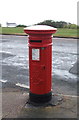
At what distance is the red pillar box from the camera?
15.0 ft

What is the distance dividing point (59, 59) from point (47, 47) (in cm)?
469

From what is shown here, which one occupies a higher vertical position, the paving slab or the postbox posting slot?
the postbox posting slot

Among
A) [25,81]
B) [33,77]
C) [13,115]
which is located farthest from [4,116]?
[25,81]

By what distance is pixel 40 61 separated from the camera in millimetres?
4680

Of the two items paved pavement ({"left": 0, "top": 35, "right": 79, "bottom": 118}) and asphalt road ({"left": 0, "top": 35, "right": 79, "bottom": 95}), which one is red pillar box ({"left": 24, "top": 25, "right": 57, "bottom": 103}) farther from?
asphalt road ({"left": 0, "top": 35, "right": 79, "bottom": 95})

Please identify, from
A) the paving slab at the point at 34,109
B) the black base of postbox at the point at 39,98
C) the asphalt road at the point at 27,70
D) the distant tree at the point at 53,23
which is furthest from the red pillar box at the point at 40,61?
the distant tree at the point at 53,23

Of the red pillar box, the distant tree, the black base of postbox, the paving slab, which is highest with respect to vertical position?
the distant tree

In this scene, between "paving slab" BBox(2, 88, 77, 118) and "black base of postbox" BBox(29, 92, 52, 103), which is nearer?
"paving slab" BBox(2, 88, 77, 118)

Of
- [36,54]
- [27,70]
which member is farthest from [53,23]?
[36,54]

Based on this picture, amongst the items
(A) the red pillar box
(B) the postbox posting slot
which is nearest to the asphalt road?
(A) the red pillar box

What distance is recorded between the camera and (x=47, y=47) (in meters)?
4.68

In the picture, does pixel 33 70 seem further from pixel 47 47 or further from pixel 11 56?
pixel 11 56

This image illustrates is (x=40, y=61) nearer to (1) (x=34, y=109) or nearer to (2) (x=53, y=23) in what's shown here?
(1) (x=34, y=109)

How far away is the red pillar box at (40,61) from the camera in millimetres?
4574
